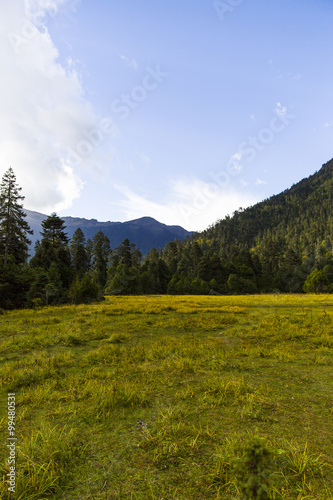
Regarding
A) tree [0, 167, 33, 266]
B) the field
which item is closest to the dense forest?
tree [0, 167, 33, 266]

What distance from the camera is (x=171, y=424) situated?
12.8 ft

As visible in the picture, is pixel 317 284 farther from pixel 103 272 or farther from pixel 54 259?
pixel 103 272

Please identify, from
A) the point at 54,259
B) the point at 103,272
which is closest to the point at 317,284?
the point at 54,259

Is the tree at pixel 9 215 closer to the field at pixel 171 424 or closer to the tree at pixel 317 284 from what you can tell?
the field at pixel 171 424

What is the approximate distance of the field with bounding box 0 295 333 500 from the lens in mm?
2652

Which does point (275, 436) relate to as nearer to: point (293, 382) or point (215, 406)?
point (215, 406)

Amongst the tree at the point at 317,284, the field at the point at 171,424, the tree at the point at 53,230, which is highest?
the tree at the point at 53,230

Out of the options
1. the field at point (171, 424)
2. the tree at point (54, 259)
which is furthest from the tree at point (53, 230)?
the field at point (171, 424)

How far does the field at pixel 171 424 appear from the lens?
2.65 meters

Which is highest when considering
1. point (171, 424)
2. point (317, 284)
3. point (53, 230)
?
point (53, 230)

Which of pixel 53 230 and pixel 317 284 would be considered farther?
pixel 317 284

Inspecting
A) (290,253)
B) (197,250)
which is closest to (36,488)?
(197,250)

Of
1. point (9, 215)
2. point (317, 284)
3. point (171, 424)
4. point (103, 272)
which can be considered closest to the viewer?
point (171, 424)

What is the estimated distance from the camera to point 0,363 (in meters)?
7.25
